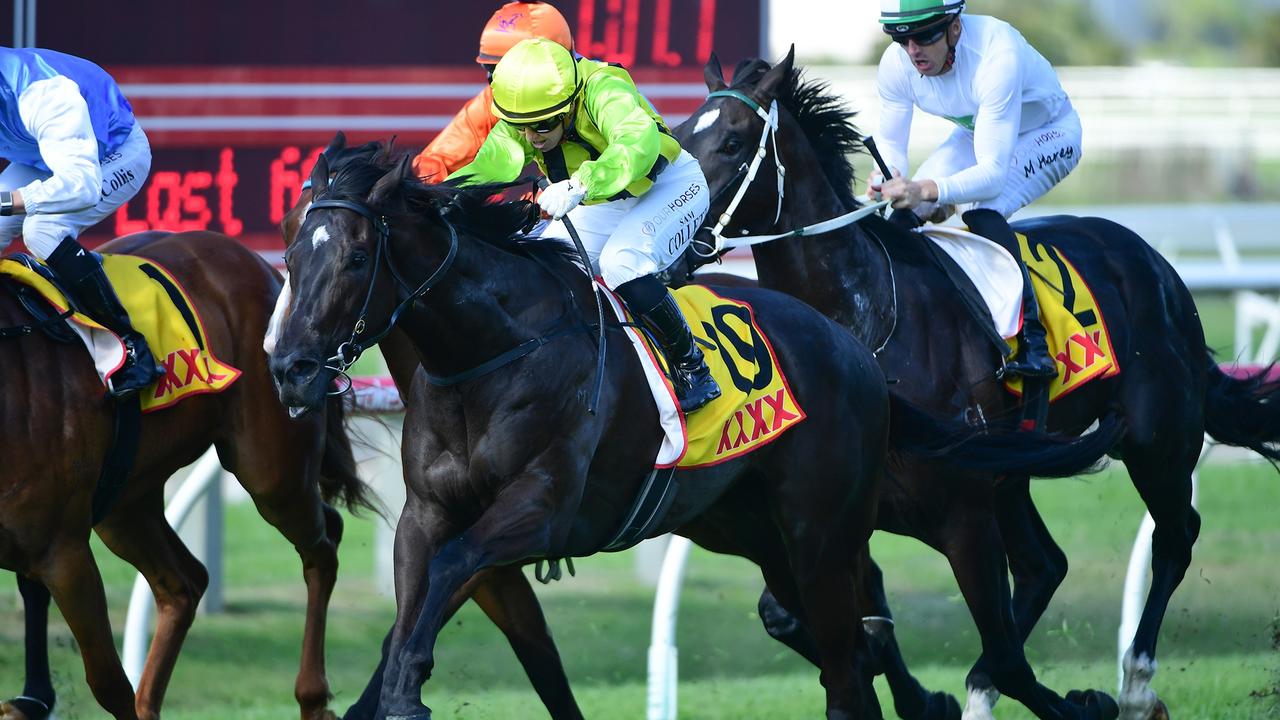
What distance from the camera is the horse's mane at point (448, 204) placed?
368cm

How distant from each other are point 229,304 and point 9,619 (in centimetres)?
280

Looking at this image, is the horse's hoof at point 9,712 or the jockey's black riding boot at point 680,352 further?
the horse's hoof at point 9,712

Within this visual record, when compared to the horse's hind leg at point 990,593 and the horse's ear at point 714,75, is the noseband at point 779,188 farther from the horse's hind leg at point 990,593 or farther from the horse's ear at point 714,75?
the horse's hind leg at point 990,593

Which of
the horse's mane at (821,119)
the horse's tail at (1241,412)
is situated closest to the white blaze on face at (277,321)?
the horse's mane at (821,119)

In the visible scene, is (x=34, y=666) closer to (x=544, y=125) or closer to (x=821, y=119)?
(x=544, y=125)

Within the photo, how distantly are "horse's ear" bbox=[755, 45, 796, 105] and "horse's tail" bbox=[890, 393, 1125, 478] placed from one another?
36.8 inches

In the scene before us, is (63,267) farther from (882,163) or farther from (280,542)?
(280,542)

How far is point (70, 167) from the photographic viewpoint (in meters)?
4.38

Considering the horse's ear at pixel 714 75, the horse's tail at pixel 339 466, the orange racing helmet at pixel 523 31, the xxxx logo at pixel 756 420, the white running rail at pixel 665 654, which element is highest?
the orange racing helmet at pixel 523 31

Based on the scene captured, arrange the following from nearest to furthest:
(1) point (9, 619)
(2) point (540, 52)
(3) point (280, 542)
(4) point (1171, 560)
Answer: (2) point (540, 52) < (4) point (1171, 560) < (1) point (9, 619) < (3) point (280, 542)

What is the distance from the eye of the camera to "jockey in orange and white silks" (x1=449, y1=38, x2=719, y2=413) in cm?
392

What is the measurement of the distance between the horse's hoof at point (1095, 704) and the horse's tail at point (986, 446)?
0.75m

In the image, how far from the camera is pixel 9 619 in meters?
7.25

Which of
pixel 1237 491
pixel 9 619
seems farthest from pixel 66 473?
pixel 1237 491
